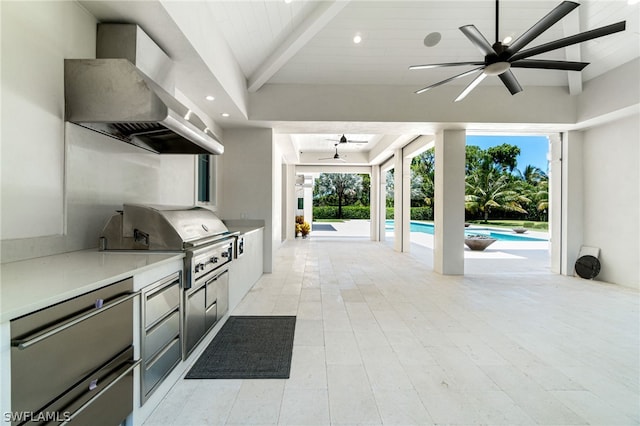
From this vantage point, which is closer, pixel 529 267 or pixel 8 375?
pixel 8 375

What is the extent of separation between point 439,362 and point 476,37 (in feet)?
9.37

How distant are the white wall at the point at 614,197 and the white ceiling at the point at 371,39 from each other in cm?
114

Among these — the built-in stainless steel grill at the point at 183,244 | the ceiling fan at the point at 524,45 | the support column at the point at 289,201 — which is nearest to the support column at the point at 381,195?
the support column at the point at 289,201

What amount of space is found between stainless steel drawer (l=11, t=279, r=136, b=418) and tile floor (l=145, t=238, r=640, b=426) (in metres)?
0.73

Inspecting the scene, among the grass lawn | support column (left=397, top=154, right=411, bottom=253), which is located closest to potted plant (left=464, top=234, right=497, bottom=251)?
support column (left=397, top=154, right=411, bottom=253)

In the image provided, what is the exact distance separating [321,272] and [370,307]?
A: 2021 millimetres

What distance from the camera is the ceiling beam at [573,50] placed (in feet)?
12.4

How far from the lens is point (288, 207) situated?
11078 mm

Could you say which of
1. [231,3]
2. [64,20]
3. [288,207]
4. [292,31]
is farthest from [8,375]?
[288,207]

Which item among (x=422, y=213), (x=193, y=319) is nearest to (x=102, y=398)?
(x=193, y=319)

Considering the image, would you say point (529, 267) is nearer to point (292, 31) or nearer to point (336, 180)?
point (292, 31)

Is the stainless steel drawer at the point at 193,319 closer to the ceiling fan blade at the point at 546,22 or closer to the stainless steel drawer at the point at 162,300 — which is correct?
the stainless steel drawer at the point at 162,300

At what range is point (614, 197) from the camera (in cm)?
486

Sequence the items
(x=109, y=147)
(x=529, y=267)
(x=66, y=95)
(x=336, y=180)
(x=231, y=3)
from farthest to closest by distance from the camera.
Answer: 1. (x=336, y=180)
2. (x=529, y=267)
3. (x=231, y=3)
4. (x=109, y=147)
5. (x=66, y=95)
